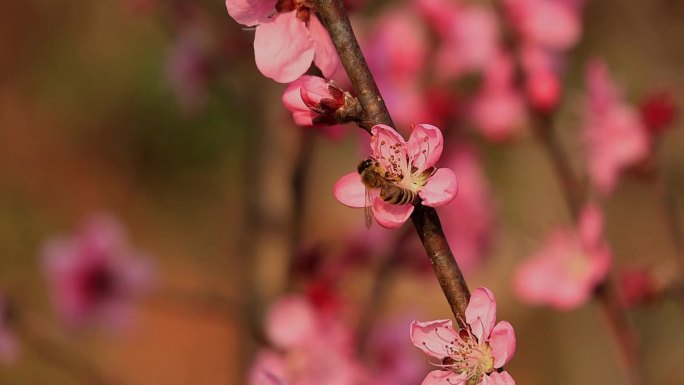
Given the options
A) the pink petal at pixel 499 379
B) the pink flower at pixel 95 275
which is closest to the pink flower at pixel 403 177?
the pink petal at pixel 499 379

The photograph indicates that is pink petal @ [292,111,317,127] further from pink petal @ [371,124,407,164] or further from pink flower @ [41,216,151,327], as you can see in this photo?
pink flower @ [41,216,151,327]

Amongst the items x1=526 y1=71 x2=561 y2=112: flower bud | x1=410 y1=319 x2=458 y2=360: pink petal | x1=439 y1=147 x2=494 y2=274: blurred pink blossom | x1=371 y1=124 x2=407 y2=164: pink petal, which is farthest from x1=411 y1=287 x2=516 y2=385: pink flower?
x1=439 y1=147 x2=494 y2=274: blurred pink blossom

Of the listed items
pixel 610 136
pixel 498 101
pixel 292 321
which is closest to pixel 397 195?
pixel 292 321

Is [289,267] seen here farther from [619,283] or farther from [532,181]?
[532,181]

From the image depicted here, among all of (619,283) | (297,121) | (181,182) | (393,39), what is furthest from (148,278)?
(181,182)

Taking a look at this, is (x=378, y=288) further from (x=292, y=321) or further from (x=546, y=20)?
(x=546, y=20)

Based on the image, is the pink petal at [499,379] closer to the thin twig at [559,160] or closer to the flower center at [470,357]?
the flower center at [470,357]
